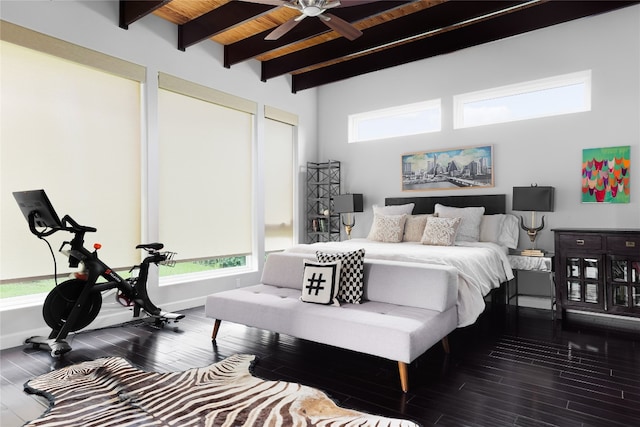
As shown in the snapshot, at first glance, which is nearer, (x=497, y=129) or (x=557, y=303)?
(x=557, y=303)

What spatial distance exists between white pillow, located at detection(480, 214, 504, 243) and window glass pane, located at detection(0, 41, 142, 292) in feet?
13.3

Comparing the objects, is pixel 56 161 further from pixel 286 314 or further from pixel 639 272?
pixel 639 272

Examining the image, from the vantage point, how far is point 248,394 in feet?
7.77

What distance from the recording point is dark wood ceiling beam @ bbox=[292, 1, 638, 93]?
4.09 m

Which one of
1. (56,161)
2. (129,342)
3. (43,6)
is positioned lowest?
(129,342)

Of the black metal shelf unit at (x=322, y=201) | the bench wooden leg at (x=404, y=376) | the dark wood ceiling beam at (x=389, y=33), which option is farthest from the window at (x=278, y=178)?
the bench wooden leg at (x=404, y=376)

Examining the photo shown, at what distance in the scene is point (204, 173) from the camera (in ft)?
16.3

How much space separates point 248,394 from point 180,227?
2.77 metres

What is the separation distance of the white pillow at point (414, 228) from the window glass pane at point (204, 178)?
219 centimetres

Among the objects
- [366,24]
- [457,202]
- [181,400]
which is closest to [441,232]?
[457,202]

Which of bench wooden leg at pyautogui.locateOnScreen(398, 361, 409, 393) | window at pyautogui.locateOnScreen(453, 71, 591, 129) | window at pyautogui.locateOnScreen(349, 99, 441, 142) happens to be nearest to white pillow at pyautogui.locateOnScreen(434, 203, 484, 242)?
window at pyautogui.locateOnScreen(453, 71, 591, 129)

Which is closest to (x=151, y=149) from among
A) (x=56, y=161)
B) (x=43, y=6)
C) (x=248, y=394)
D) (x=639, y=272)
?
(x=56, y=161)

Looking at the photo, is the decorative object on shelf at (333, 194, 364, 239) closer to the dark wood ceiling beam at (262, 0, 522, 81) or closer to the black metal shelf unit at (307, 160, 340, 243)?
the black metal shelf unit at (307, 160, 340, 243)

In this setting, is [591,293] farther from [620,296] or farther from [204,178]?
[204,178]
